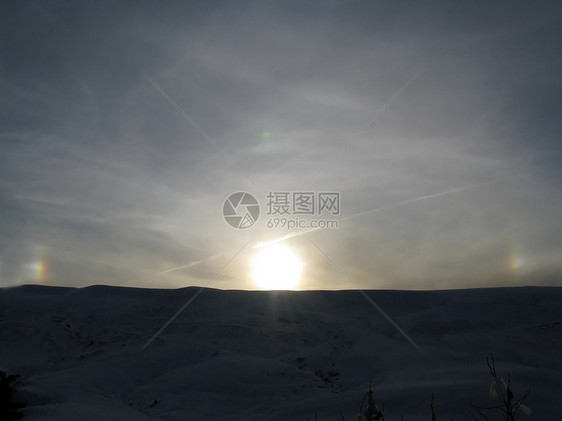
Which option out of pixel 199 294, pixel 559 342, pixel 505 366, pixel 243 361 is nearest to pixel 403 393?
pixel 505 366

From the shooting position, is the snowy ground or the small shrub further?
the snowy ground

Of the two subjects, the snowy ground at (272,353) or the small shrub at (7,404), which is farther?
the snowy ground at (272,353)

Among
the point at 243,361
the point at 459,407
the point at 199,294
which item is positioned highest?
the point at 199,294

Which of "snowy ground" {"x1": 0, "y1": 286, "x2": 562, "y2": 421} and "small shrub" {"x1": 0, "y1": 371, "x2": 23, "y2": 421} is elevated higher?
"snowy ground" {"x1": 0, "y1": 286, "x2": 562, "y2": 421}

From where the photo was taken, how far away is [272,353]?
14.7m

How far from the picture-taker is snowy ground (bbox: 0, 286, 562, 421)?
32.3 ft

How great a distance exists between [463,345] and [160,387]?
8738mm

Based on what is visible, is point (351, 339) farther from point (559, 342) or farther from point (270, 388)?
point (559, 342)

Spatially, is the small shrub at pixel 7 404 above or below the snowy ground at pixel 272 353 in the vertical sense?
below

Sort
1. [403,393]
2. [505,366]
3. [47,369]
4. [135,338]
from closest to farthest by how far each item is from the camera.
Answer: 1. [403,393]
2. [505,366]
3. [47,369]
4. [135,338]

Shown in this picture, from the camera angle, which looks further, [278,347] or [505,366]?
[278,347]

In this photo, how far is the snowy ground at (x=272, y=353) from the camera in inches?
388

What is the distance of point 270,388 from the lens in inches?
465

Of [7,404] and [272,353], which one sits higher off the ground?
[272,353]
